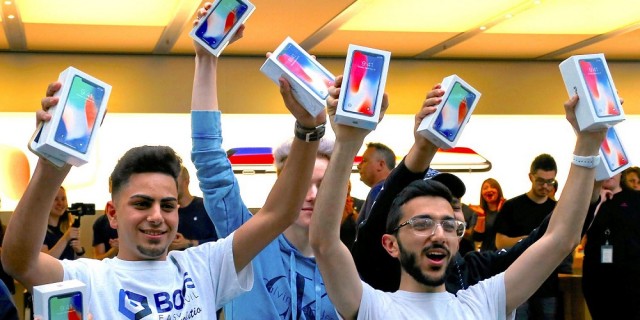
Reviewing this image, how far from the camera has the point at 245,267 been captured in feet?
8.29

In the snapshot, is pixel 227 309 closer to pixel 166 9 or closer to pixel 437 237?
pixel 437 237

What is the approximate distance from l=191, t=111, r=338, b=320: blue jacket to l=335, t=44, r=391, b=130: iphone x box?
0.45m

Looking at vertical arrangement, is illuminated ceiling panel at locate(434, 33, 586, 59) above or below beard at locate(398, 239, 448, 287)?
above

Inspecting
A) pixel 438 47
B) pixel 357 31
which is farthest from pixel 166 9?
pixel 438 47

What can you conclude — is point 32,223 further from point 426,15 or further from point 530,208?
point 426,15

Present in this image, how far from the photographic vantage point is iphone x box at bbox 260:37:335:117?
8.05 feet

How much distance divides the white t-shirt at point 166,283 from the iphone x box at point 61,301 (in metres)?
0.36

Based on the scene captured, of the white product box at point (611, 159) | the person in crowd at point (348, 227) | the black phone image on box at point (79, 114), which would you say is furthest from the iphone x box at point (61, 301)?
the person in crowd at point (348, 227)

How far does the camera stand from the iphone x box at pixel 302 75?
245cm

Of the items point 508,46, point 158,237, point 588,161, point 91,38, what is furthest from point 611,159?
point 508,46

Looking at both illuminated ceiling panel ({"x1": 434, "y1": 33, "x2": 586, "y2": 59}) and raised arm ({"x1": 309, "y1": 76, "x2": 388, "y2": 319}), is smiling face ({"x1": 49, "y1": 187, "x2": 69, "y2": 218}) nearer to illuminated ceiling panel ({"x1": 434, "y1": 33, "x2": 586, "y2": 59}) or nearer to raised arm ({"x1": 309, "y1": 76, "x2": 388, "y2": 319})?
illuminated ceiling panel ({"x1": 434, "y1": 33, "x2": 586, "y2": 59})

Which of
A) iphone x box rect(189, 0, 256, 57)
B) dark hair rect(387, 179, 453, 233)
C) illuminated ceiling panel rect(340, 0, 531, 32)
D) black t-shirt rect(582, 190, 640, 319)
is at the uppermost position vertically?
illuminated ceiling panel rect(340, 0, 531, 32)

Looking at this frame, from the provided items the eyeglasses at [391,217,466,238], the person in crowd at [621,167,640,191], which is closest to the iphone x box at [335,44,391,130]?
the eyeglasses at [391,217,466,238]

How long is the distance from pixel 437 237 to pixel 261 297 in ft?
1.71
